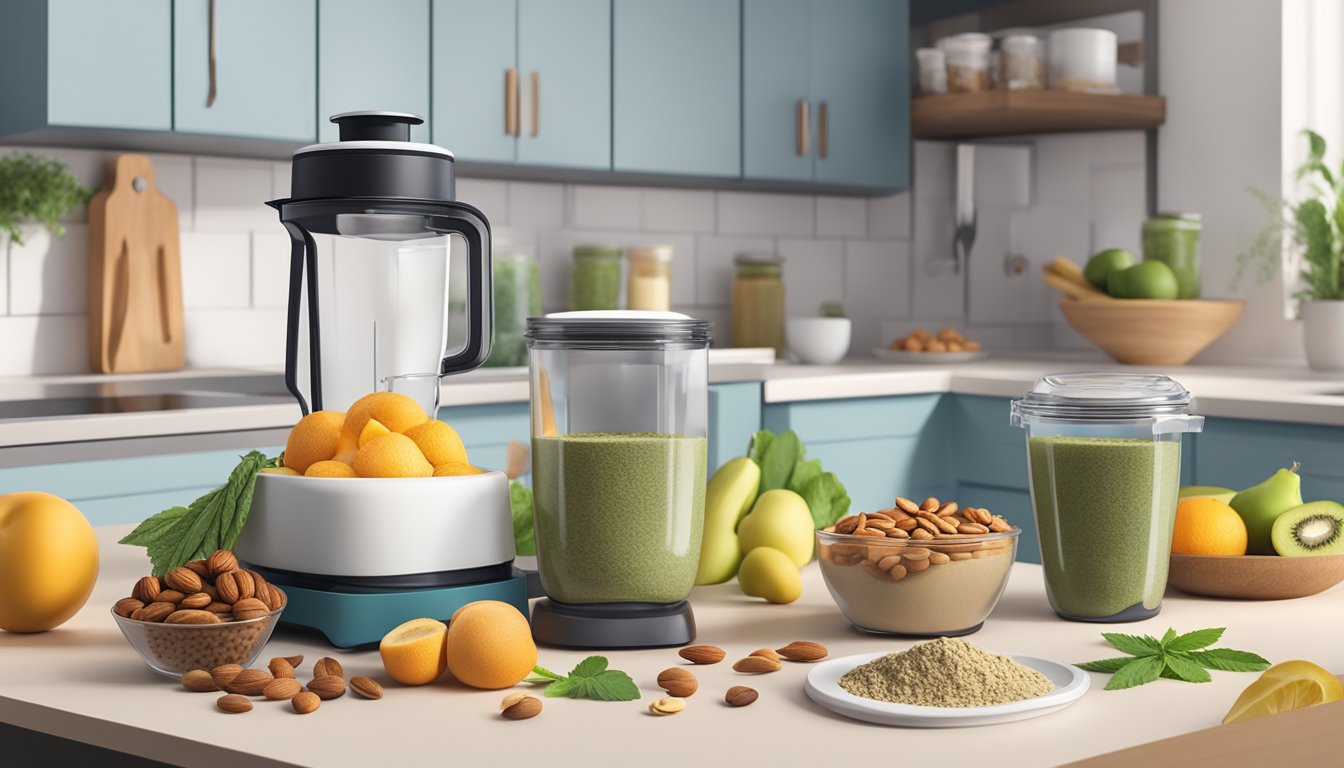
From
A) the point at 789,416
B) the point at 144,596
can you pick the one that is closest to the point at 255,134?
the point at 789,416

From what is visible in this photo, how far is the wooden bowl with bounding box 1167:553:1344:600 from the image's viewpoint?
4.29ft

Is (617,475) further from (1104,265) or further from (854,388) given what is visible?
(1104,265)

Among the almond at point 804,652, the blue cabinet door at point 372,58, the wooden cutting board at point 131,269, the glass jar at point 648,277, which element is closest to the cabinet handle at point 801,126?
the glass jar at point 648,277

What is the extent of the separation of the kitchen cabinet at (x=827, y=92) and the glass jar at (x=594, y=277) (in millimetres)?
428

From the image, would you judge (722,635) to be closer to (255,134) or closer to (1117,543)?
(1117,543)

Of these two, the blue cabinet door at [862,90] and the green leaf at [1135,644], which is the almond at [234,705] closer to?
the green leaf at [1135,644]

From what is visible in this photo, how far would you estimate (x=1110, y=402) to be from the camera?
3.96 feet

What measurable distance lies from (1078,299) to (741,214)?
3.12 feet

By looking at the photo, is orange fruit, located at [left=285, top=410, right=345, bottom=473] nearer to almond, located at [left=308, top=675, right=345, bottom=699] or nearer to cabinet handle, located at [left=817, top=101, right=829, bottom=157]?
almond, located at [left=308, top=675, right=345, bottom=699]

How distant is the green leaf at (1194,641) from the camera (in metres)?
1.07

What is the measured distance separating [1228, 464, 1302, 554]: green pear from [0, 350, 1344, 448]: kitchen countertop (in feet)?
5.01

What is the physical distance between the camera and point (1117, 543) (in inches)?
47.6

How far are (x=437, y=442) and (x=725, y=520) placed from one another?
0.36 meters

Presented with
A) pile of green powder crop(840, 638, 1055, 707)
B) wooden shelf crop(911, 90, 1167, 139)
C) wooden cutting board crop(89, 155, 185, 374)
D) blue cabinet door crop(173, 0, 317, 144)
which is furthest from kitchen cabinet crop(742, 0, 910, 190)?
pile of green powder crop(840, 638, 1055, 707)
